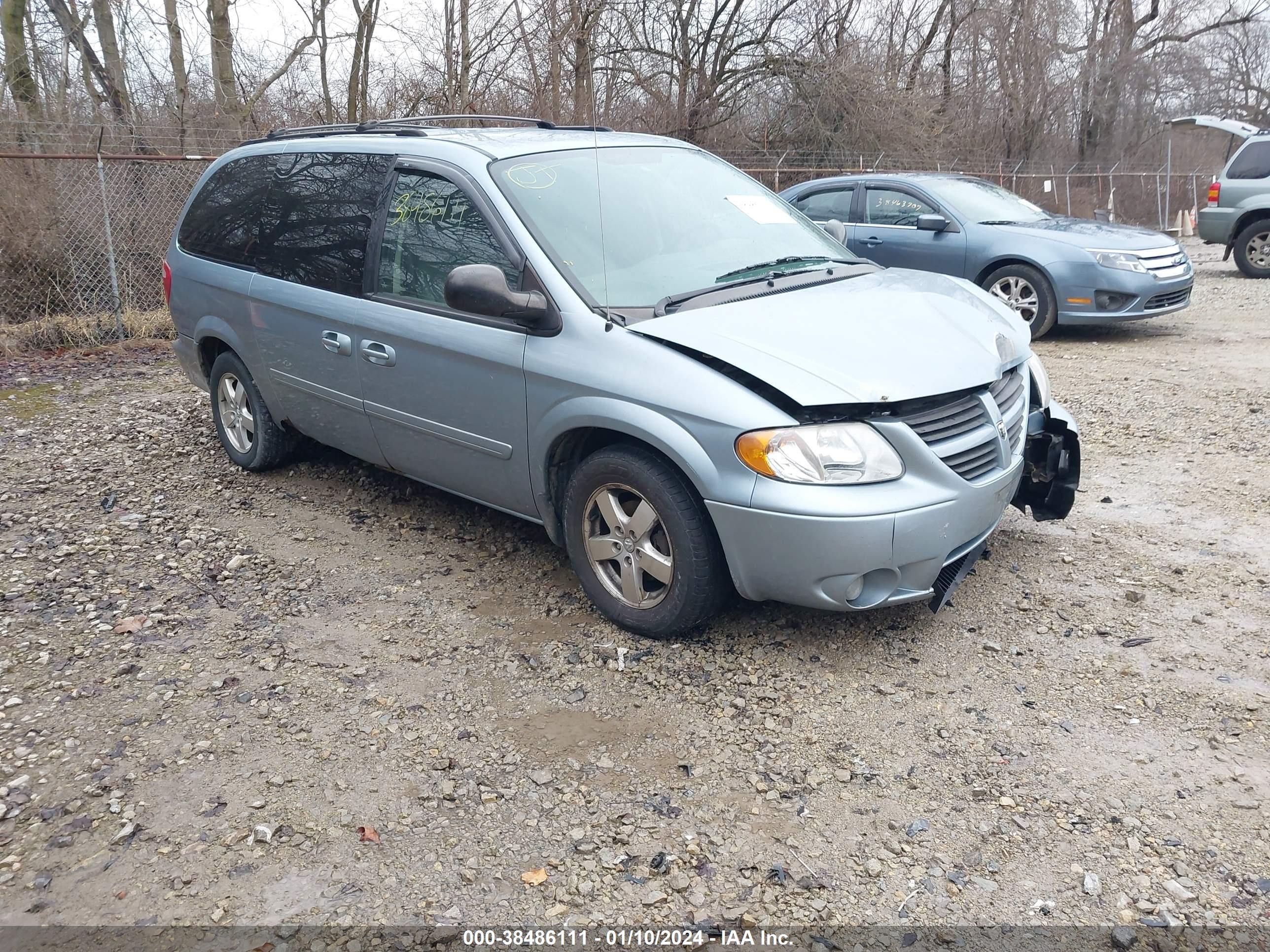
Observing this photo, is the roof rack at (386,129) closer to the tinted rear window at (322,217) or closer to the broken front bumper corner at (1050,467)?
the tinted rear window at (322,217)

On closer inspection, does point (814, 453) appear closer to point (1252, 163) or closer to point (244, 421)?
point (244, 421)

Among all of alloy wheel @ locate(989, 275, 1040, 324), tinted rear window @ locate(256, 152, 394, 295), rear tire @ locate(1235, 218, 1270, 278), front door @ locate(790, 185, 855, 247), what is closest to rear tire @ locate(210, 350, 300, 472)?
tinted rear window @ locate(256, 152, 394, 295)

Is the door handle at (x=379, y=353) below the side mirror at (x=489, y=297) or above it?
below

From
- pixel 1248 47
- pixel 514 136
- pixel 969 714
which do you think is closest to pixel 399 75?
pixel 514 136

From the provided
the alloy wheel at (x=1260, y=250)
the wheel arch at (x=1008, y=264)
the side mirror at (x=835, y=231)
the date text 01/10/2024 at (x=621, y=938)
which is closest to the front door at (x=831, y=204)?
the wheel arch at (x=1008, y=264)

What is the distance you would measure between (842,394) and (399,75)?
1409 centimetres

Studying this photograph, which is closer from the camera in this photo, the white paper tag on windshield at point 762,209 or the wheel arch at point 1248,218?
the white paper tag on windshield at point 762,209

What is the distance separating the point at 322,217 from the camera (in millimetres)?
4793

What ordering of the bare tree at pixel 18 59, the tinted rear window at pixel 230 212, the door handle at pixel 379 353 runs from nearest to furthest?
the door handle at pixel 379 353 < the tinted rear window at pixel 230 212 < the bare tree at pixel 18 59

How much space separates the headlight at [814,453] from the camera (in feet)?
10.7

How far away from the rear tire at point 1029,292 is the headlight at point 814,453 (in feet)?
21.2

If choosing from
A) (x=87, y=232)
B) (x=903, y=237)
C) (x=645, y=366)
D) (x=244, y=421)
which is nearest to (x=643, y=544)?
(x=645, y=366)

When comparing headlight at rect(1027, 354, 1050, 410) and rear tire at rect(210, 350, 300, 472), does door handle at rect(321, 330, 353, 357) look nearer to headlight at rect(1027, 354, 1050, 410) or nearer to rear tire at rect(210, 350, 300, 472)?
rear tire at rect(210, 350, 300, 472)

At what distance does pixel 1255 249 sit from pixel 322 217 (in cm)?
1324
